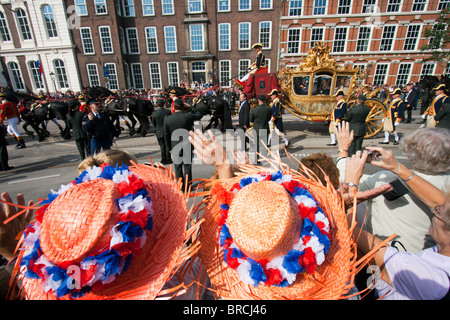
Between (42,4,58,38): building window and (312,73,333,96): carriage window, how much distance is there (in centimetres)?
2832

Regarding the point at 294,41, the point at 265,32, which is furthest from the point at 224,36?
the point at 294,41

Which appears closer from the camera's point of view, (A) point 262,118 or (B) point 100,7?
(A) point 262,118

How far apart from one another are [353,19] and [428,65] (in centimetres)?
906

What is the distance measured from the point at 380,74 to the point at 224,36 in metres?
17.4

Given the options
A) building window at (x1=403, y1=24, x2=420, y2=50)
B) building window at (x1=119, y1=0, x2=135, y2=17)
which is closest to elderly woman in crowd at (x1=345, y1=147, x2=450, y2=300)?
building window at (x1=403, y1=24, x2=420, y2=50)

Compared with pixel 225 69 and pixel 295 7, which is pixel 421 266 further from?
pixel 295 7

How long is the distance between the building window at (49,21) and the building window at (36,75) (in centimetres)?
371

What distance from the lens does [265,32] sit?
2325cm

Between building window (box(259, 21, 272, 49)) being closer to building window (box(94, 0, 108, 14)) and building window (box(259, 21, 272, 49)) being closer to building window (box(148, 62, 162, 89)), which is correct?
building window (box(148, 62, 162, 89))

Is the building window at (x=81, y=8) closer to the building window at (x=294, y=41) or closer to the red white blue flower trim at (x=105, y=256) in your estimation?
the building window at (x=294, y=41)

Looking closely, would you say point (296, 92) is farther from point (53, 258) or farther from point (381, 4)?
point (381, 4)

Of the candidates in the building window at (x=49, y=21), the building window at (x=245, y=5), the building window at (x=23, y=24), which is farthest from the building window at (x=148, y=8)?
the building window at (x=23, y=24)

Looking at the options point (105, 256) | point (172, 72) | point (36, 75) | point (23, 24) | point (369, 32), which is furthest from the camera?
point (172, 72)
